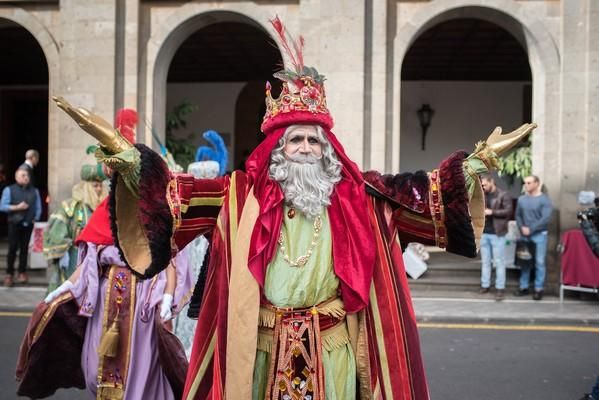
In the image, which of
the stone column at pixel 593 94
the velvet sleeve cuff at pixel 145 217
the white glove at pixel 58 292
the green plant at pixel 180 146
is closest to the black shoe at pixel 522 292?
the stone column at pixel 593 94

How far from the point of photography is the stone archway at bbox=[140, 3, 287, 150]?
33.4ft

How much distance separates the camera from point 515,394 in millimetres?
5246

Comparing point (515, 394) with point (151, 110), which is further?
point (151, 110)

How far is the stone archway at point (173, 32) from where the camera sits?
33.4 feet

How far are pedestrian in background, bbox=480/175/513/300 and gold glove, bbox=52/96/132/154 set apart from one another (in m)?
7.73

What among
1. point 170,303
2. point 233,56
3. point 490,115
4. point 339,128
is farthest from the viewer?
point 490,115

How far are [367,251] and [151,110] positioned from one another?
825cm

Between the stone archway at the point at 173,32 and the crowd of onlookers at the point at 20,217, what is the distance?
7.06ft

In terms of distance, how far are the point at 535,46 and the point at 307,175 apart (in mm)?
8052

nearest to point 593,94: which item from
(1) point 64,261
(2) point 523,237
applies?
(2) point 523,237

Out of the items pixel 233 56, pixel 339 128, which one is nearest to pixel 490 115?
pixel 233 56

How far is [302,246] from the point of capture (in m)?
2.83

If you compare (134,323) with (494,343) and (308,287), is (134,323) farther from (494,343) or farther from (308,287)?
(494,343)

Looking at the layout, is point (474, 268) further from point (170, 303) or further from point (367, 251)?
point (367, 251)
